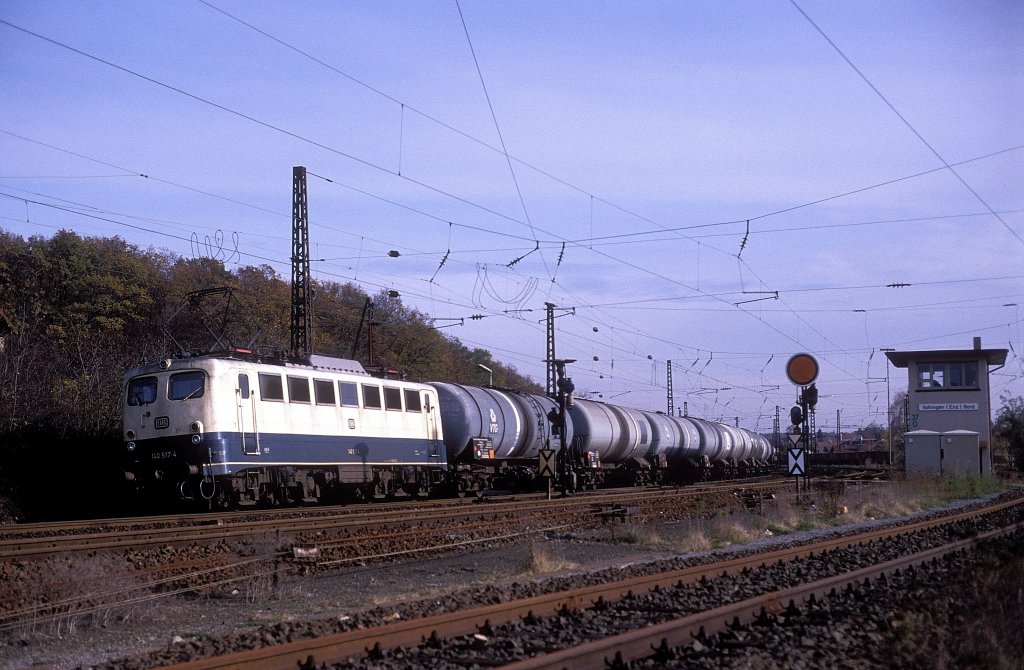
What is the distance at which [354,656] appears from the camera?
723 cm

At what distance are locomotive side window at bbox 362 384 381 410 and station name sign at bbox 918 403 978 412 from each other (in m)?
35.4

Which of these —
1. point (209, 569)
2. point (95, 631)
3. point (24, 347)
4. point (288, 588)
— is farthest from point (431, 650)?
point (24, 347)

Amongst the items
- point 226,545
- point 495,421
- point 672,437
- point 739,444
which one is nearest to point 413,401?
point 495,421

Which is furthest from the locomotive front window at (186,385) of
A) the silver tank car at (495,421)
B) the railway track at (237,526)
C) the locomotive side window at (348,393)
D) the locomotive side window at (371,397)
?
the silver tank car at (495,421)

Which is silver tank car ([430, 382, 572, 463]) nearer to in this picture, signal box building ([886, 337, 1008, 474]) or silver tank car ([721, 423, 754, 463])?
silver tank car ([721, 423, 754, 463])

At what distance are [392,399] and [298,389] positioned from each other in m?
3.79

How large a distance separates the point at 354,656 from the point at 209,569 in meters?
5.72

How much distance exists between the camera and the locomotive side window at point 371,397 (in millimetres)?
23672

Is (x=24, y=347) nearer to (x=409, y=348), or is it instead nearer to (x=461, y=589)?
(x=461, y=589)

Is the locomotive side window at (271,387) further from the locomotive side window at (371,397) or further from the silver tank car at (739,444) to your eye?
the silver tank car at (739,444)

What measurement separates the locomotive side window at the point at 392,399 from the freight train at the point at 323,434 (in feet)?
0.13

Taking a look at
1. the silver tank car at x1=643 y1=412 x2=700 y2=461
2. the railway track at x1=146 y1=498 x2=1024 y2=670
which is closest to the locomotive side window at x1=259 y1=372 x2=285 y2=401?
the railway track at x1=146 y1=498 x2=1024 y2=670

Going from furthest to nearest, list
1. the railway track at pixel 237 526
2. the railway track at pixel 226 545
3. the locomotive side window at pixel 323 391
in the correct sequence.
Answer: the locomotive side window at pixel 323 391 < the railway track at pixel 237 526 < the railway track at pixel 226 545

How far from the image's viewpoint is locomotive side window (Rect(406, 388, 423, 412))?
25.4 metres
